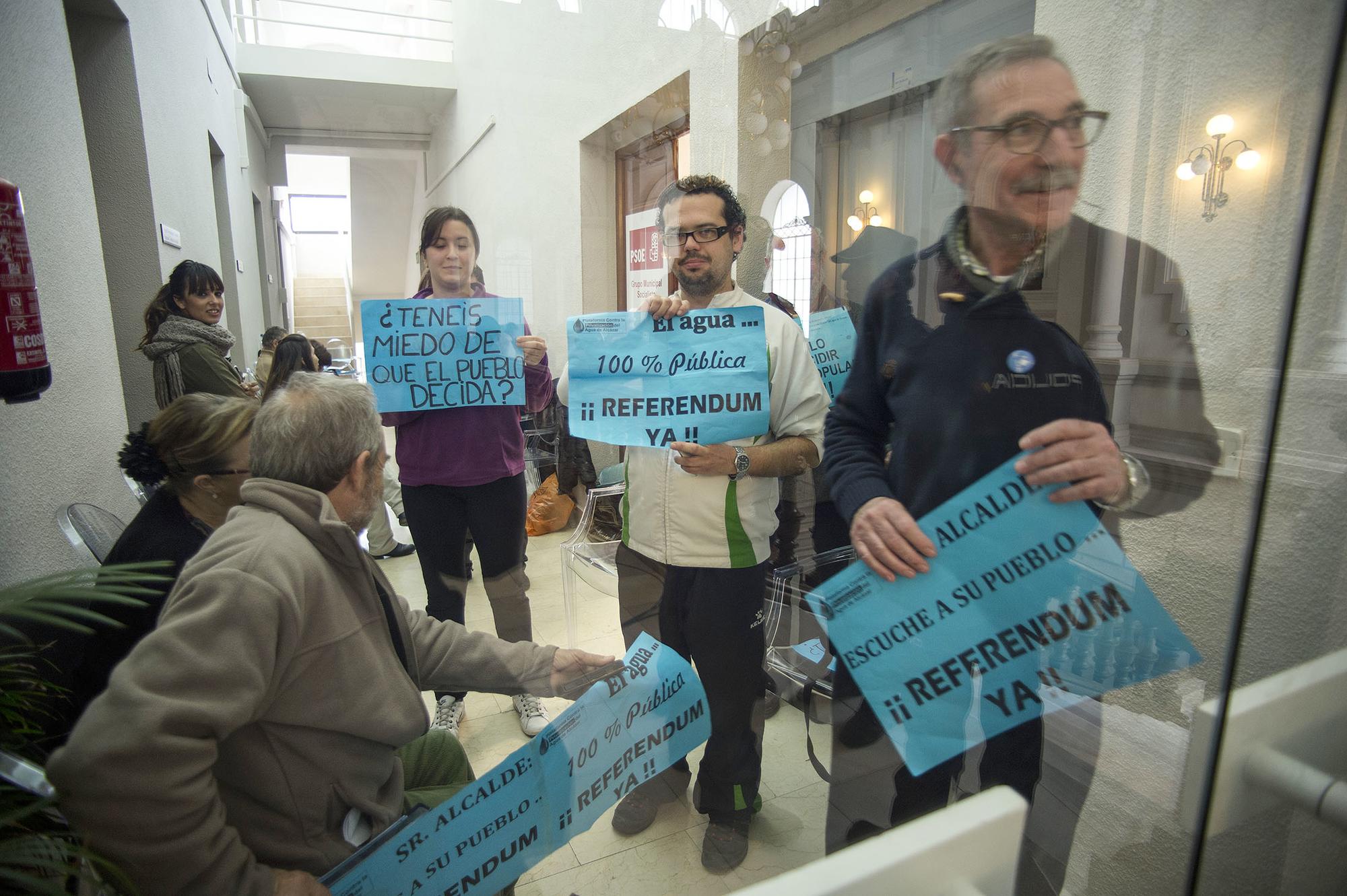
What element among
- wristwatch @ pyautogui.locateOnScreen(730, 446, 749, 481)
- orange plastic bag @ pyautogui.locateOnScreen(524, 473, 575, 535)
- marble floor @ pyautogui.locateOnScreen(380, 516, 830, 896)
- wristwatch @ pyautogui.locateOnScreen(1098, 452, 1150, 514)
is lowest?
marble floor @ pyautogui.locateOnScreen(380, 516, 830, 896)

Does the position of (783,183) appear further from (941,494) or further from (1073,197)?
(941,494)

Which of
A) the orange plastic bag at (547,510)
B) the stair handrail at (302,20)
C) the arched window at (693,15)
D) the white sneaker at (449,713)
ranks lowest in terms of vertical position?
the white sneaker at (449,713)

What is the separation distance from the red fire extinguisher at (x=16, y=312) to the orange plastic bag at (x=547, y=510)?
1544mm

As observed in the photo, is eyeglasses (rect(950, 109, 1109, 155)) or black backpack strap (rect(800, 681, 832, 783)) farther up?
eyeglasses (rect(950, 109, 1109, 155))

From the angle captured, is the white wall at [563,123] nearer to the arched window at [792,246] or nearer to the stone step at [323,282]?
the arched window at [792,246]

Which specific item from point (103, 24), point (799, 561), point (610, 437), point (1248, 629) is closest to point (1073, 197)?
point (1248, 629)

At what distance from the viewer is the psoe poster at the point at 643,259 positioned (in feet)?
6.30

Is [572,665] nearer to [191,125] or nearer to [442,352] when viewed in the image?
[442,352]

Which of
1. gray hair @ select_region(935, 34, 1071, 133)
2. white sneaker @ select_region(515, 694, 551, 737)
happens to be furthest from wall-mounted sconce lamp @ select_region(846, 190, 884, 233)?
white sneaker @ select_region(515, 694, 551, 737)

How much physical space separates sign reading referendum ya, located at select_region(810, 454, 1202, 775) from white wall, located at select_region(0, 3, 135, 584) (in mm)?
1074

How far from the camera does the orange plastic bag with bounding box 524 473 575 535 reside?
2.25 m

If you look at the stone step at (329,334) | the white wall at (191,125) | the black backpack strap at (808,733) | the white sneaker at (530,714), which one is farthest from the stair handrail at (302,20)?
the black backpack strap at (808,733)

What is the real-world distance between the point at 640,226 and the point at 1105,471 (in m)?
1.61

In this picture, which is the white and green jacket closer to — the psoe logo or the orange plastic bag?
the psoe logo
